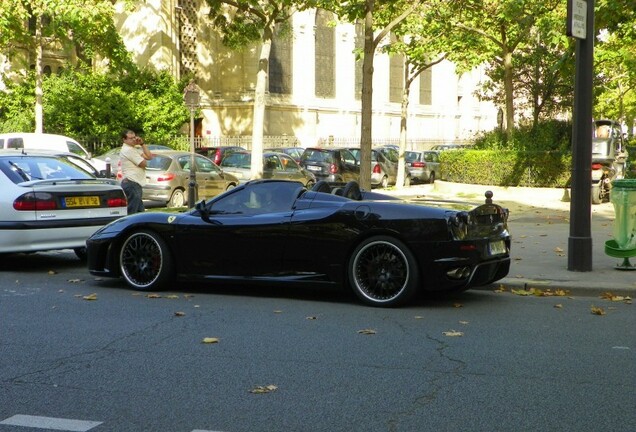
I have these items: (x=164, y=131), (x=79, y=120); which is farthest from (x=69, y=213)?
(x=164, y=131)

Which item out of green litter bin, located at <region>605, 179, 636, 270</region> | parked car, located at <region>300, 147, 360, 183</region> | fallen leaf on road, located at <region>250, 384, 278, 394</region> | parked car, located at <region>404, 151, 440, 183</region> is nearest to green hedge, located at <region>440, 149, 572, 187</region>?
parked car, located at <region>300, 147, 360, 183</region>

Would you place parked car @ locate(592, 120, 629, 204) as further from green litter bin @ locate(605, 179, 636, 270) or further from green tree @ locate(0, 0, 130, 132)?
green tree @ locate(0, 0, 130, 132)

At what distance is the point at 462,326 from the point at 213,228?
301 cm

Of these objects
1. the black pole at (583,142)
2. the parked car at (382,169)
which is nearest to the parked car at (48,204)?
the black pole at (583,142)

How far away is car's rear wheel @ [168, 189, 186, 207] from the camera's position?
2367cm

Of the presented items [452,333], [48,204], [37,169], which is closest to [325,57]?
[37,169]

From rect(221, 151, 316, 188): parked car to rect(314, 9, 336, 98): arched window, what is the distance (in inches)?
1183

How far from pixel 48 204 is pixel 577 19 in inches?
264

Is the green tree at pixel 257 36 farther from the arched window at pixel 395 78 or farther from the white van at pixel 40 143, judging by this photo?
the arched window at pixel 395 78

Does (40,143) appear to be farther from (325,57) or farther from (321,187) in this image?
(325,57)

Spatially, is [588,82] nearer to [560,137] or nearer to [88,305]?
[88,305]

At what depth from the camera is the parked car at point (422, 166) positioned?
134 ft

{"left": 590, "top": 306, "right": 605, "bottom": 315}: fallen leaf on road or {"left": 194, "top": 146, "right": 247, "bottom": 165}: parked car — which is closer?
{"left": 590, "top": 306, "right": 605, "bottom": 315}: fallen leaf on road

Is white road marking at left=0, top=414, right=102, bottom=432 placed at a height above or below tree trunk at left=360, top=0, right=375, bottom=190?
below
